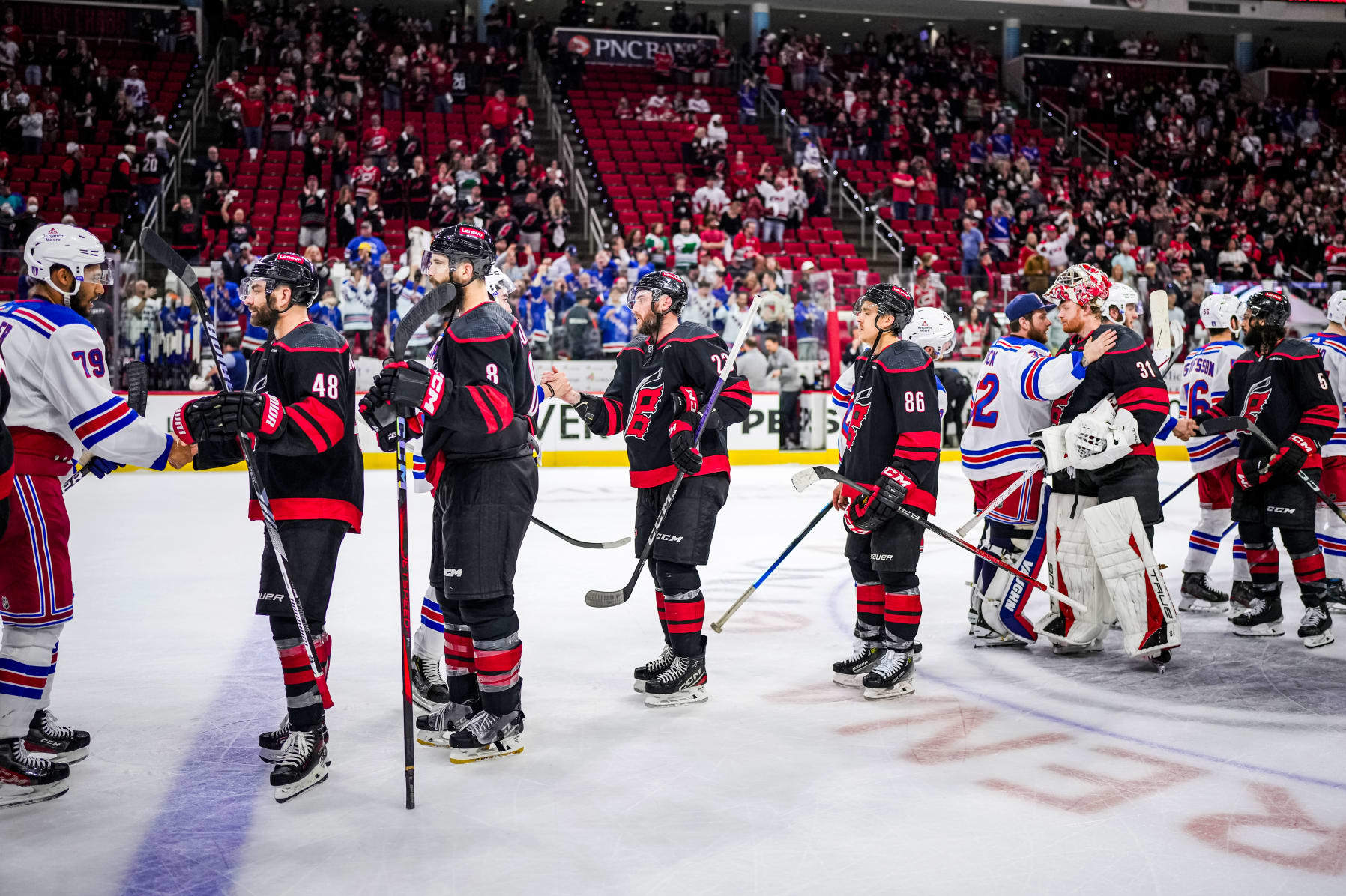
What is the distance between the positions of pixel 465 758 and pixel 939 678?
192 centimetres

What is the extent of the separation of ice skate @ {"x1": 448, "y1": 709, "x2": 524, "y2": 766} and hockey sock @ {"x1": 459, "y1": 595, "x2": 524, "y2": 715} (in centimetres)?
3

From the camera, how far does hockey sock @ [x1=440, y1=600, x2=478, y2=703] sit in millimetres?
3846

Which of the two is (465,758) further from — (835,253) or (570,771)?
(835,253)

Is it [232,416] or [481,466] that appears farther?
[481,466]

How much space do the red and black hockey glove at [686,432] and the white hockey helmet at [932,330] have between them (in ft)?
3.83

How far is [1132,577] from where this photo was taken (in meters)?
4.57

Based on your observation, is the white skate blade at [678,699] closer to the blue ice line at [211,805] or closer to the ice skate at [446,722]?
the ice skate at [446,722]

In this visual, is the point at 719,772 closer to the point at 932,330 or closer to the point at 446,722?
the point at 446,722

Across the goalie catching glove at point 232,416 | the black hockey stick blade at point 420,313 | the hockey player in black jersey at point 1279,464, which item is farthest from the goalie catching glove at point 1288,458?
the goalie catching glove at point 232,416

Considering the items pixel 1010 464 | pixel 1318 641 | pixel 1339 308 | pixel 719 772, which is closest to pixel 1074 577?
pixel 1010 464

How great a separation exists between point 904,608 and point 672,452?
40.7 inches

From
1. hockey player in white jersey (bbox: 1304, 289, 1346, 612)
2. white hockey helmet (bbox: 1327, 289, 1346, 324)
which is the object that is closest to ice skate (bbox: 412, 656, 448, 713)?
hockey player in white jersey (bbox: 1304, 289, 1346, 612)

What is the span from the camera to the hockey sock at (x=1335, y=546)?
221 inches

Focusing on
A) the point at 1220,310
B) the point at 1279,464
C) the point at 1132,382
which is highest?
the point at 1220,310
